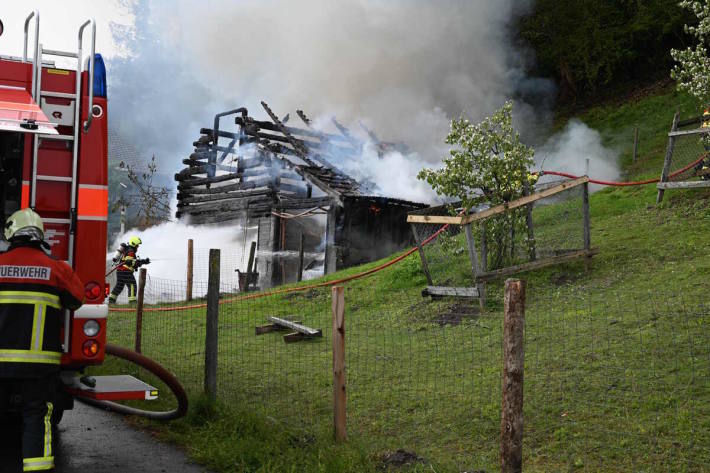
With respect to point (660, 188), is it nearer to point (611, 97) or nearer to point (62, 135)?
point (62, 135)

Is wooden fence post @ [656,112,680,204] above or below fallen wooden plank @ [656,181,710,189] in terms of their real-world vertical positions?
above

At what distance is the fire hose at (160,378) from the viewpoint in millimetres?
5246

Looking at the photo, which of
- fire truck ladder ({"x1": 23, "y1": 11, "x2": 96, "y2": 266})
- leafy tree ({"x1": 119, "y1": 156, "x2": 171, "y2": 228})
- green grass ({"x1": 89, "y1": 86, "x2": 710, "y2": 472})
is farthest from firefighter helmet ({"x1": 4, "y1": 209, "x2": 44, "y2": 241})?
leafy tree ({"x1": 119, "y1": 156, "x2": 171, "y2": 228})

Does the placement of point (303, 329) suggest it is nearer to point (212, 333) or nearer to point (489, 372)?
point (212, 333)

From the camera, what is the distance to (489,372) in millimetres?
6574

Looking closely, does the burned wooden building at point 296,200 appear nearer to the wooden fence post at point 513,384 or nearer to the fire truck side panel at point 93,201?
the fire truck side panel at point 93,201

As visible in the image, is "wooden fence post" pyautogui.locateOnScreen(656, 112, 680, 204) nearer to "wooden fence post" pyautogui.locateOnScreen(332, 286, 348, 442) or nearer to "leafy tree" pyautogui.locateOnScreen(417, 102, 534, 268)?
"leafy tree" pyautogui.locateOnScreen(417, 102, 534, 268)

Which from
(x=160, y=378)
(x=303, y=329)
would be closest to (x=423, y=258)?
(x=303, y=329)

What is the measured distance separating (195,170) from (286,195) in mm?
4154

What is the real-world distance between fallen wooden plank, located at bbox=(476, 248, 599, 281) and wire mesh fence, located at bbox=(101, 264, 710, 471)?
44 centimetres

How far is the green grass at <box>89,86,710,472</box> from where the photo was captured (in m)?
4.89

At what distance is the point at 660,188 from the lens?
455 inches

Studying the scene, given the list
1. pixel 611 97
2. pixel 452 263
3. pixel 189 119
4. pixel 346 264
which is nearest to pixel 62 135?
pixel 452 263

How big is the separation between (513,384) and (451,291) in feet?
19.4
